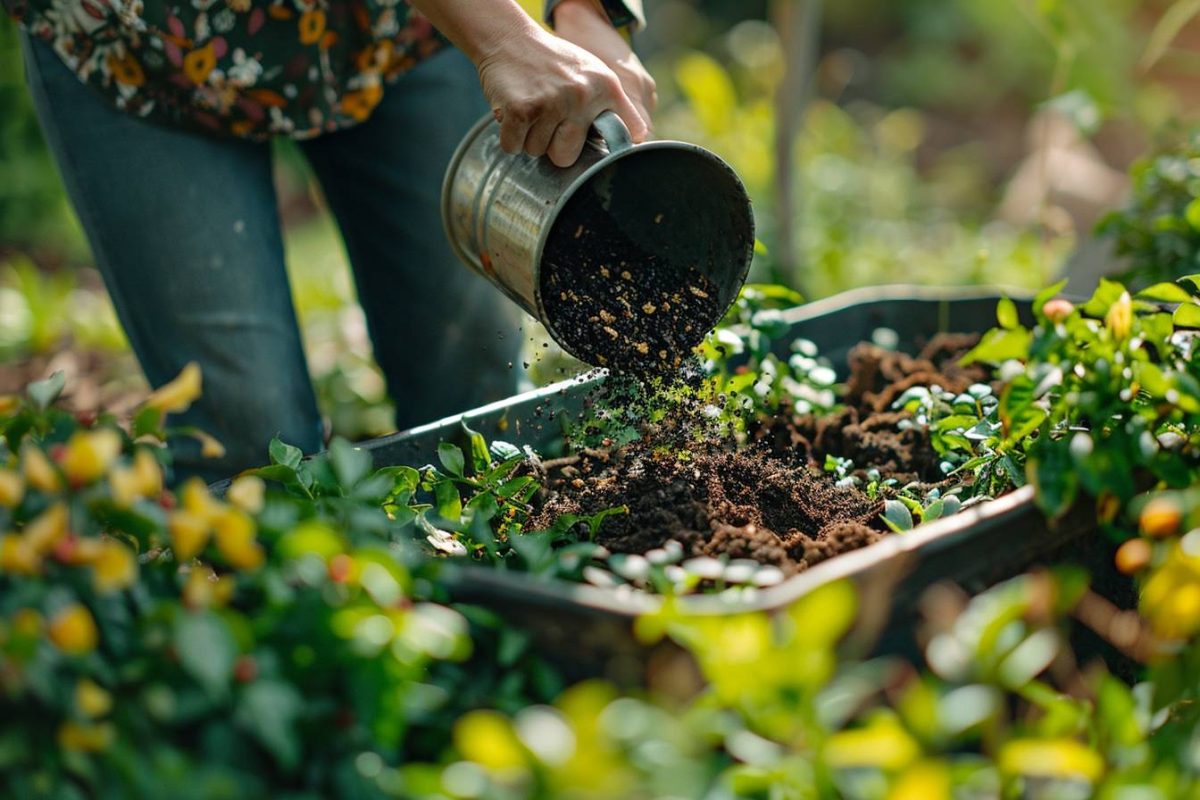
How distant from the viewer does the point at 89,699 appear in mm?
837

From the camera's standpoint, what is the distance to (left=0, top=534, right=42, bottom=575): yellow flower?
862mm

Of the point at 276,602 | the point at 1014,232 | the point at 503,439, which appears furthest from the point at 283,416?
the point at 1014,232

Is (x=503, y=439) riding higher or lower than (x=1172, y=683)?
lower

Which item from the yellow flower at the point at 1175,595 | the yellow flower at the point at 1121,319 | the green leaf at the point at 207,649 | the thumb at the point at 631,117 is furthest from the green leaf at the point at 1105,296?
the green leaf at the point at 207,649

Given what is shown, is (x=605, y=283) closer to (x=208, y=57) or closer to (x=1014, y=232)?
(x=208, y=57)

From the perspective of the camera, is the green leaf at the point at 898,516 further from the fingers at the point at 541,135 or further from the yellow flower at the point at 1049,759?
the fingers at the point at 541,135

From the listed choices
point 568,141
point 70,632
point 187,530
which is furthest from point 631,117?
point 70,632

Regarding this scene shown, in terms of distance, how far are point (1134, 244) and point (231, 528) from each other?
1.70 m

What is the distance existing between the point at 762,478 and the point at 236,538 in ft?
2.64

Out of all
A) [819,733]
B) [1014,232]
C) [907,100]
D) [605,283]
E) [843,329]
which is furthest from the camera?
[907,100]

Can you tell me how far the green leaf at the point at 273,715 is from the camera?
839 millimetres

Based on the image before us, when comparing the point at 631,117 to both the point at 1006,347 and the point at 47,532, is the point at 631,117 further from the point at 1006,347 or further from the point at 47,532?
the point at 47,532

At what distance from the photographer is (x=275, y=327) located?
6.11 feet

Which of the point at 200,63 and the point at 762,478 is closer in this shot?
the point at 762,478
